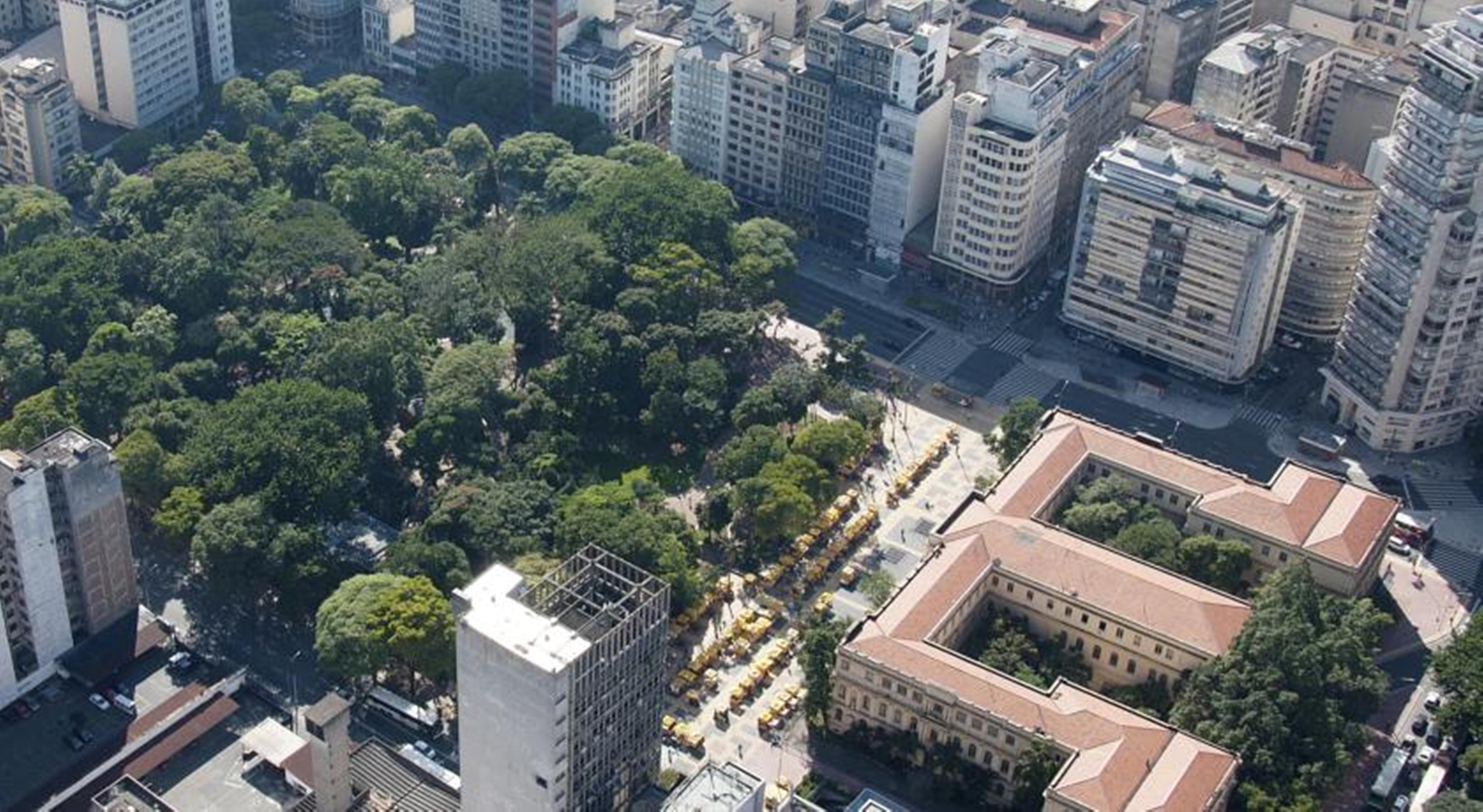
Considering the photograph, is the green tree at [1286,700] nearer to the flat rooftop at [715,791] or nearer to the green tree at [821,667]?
the green tree at [821,667]

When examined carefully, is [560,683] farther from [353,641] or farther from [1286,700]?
[1286,700]

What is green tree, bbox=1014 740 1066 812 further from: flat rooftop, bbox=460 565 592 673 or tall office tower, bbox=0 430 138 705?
tall office tower, bbox=0 430 138 705

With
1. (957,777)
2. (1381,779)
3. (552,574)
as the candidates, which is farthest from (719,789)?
(1381,779)

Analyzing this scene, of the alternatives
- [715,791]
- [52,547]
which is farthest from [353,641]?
[715,791]

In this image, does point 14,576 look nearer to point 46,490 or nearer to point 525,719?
point 46,490

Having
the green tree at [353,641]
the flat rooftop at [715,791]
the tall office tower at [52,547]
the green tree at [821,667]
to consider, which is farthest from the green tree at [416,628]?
the flat rooftop at [715,791]
